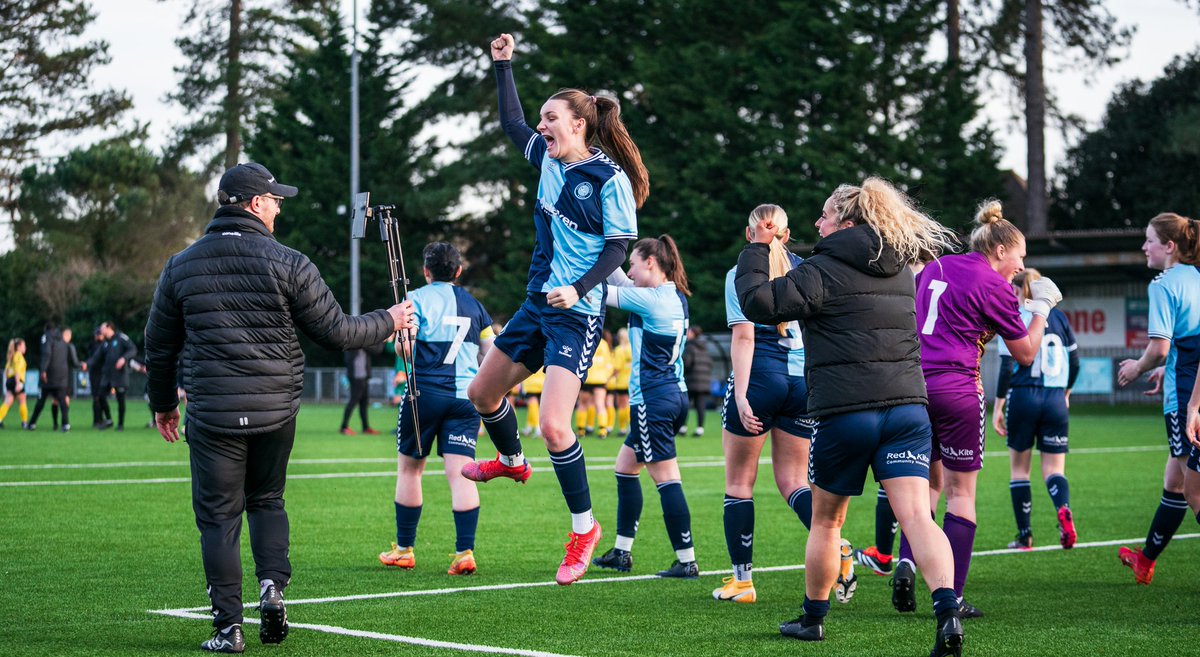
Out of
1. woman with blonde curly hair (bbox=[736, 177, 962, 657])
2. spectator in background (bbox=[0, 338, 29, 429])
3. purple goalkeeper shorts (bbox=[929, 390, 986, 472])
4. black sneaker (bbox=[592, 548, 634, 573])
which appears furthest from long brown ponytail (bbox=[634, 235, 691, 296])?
spectator in background (bbox=[0, 338, 29, 429])

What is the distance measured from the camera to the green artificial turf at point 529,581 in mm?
6199

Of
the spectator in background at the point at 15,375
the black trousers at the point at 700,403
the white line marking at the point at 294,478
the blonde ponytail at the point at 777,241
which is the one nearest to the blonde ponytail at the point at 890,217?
the blonde ponytail at the point at 777,241

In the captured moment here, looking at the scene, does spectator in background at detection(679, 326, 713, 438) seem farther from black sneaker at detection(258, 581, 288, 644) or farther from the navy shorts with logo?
black sneaker at detection(258, 581, 288, 644)

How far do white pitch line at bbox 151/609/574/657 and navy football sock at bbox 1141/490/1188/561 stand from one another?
422 cm

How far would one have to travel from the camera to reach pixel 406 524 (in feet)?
29.5

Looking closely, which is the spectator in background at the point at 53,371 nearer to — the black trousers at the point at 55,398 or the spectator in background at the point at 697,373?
the black trousers at the point at 55,398

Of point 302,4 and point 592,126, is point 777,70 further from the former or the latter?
point 592,126

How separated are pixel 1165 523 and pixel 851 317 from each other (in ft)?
11.5

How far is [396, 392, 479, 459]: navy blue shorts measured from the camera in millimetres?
8969

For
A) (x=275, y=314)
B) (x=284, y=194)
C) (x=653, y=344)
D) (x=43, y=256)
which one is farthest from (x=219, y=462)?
(x=43, y=256)

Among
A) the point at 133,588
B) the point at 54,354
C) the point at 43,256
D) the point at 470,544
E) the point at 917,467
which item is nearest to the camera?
the point at 917,467

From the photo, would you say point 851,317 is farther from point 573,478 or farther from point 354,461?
point 354,461

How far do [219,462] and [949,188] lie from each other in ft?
142

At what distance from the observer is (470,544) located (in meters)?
8.71
